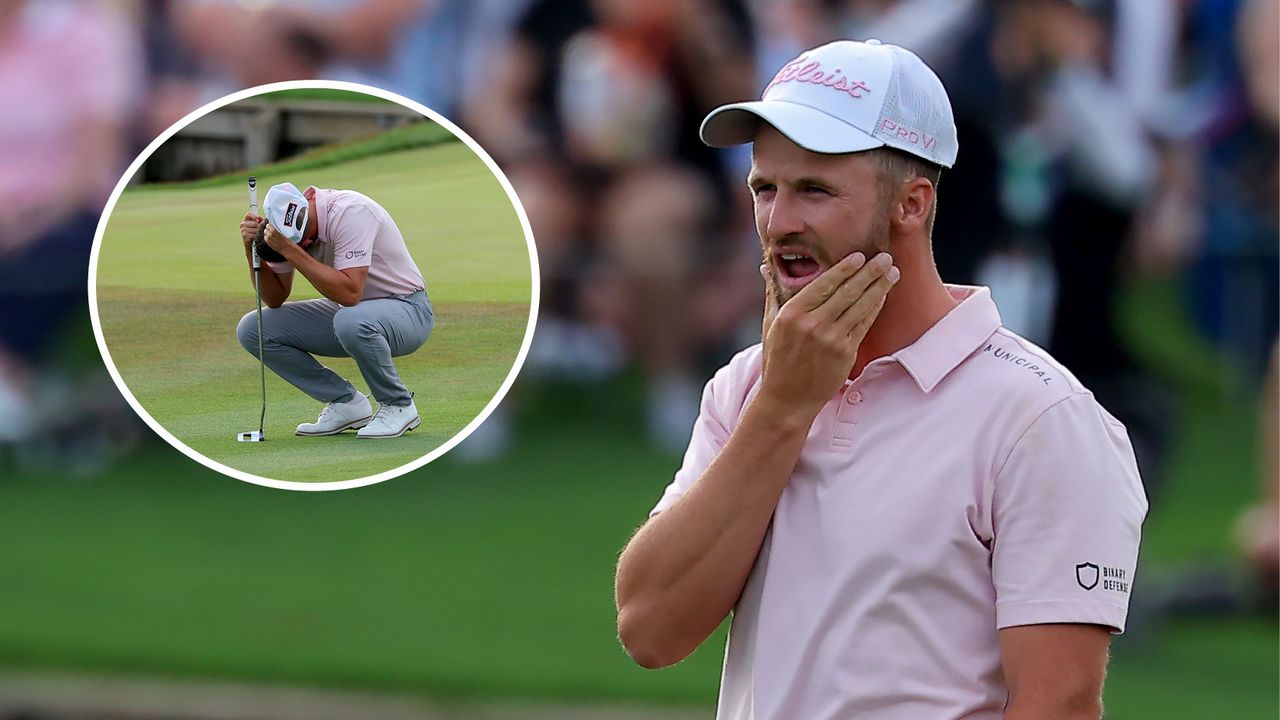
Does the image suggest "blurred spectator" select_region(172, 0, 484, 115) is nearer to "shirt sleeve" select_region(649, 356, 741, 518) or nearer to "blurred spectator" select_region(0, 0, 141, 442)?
"blurred spectator" select_region(0, 0, 141, 442)

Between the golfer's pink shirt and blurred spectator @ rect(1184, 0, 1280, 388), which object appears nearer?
the golfer's pink shirt

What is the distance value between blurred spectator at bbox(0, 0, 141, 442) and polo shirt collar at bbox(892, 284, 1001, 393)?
249 inches

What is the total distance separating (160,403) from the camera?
233 cm

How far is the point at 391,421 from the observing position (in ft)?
7.46

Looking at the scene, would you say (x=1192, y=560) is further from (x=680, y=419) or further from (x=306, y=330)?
(x=306, y=330)

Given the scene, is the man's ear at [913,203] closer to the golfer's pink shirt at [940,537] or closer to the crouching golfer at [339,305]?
the golfer's pink shirt at [940,537]

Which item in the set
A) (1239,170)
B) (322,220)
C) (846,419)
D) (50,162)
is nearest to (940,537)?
(846,419)

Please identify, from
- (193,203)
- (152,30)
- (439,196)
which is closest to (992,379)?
(439,196)

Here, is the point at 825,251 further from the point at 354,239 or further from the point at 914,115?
the point at 354,239

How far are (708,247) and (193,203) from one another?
579 centimetres

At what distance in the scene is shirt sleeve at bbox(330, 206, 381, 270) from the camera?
2189 mm

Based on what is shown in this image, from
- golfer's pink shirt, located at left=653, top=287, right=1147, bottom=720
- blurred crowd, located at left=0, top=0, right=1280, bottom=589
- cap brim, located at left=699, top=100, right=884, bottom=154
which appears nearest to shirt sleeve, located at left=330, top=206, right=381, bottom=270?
cap brim, located at left=699, top=100, right=884, bottom=154

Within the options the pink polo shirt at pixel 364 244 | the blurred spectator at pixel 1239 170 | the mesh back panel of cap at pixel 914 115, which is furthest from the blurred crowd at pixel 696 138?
the pink polo shirt at pixel 364 244

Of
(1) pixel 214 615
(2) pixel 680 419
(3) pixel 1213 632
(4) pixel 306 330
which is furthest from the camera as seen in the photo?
(2) pixel 680 419
